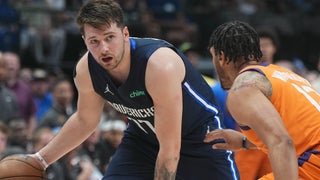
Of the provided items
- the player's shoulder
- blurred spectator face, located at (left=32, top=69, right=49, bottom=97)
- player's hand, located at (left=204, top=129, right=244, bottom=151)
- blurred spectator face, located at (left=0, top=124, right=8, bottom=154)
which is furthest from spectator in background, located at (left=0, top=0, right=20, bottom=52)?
player's hand, located at (left=204, top=129, right=244, bottom=151)

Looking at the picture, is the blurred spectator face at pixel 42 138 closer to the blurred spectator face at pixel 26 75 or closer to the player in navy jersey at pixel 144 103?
the blurred spectator face at pixel 26 75

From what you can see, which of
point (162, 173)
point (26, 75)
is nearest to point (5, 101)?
point (26, 75)

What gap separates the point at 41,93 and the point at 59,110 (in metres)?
1.46

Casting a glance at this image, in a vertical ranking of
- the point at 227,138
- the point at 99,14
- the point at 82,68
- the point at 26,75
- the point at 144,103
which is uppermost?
the point at 99,14

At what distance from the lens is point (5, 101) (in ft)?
32.5

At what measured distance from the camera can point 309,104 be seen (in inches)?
182

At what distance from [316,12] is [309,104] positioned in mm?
12093

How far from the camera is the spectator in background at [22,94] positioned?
10.7 meters

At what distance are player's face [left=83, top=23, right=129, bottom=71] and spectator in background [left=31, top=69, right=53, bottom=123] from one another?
20.8 feet

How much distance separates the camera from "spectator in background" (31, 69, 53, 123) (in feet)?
37.0

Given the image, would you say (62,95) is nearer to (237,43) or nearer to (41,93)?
Result: (41,93)

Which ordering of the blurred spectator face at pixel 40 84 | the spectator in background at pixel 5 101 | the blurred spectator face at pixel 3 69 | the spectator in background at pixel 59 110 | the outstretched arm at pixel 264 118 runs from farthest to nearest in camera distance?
the blurred spectator face at pixel 40 84 → the blurred spectator face at pixel 3 69 → the spectator in background at pixel 5 101 → the spectator in background at pixel 59 110 → the outstretched arm at pixel 264 118

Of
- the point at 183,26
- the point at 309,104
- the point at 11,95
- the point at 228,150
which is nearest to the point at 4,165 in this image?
the point at 228,150

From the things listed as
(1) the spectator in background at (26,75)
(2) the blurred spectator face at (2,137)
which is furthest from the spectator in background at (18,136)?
(1) the spectator in background at (26,75)
